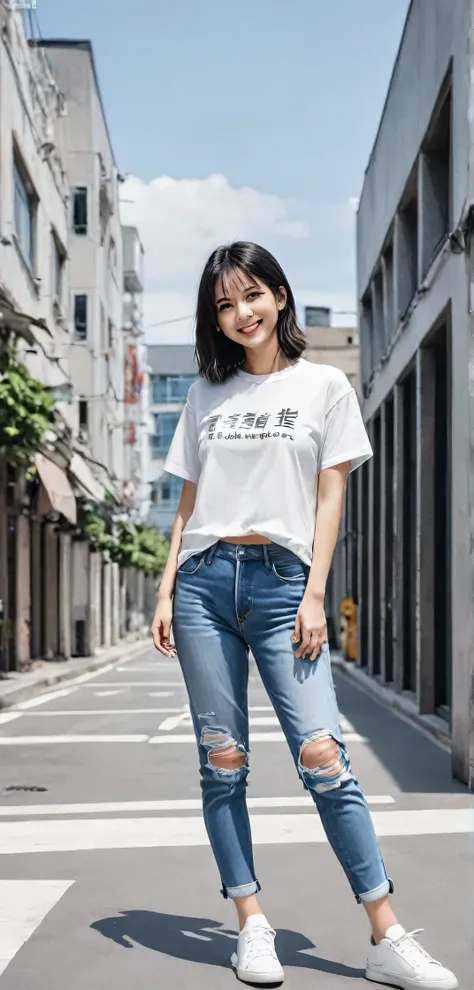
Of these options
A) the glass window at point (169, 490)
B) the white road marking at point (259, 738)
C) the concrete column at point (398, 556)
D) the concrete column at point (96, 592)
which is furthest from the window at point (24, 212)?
the glass window at point (169, 490)

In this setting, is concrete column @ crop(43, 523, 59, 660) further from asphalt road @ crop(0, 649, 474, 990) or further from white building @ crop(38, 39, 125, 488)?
asphalt road @ crop(0, 649, 474, 990)

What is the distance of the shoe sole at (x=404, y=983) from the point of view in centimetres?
354

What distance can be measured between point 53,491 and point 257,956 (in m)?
18.4

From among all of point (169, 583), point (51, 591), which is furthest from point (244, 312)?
point (51, 591)

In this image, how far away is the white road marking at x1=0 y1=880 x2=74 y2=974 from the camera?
162 inches

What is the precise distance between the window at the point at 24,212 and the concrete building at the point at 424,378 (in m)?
6.56

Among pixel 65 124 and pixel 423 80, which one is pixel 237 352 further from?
pixel 65 124

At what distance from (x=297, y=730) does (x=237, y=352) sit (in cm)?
116

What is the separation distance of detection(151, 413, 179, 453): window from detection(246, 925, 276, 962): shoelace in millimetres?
91010

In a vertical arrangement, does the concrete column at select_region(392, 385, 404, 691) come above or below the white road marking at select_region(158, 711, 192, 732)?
above

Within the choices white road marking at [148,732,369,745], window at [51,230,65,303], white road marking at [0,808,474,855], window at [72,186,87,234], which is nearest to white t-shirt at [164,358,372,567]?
white road marking at [0,808,474,855]

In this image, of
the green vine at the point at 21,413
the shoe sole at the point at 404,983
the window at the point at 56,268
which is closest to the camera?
the shoe sole at the point at 404,983

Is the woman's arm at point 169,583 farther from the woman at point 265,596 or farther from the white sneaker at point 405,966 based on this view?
the white sneaker at point 405,966

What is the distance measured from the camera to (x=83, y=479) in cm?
3012
